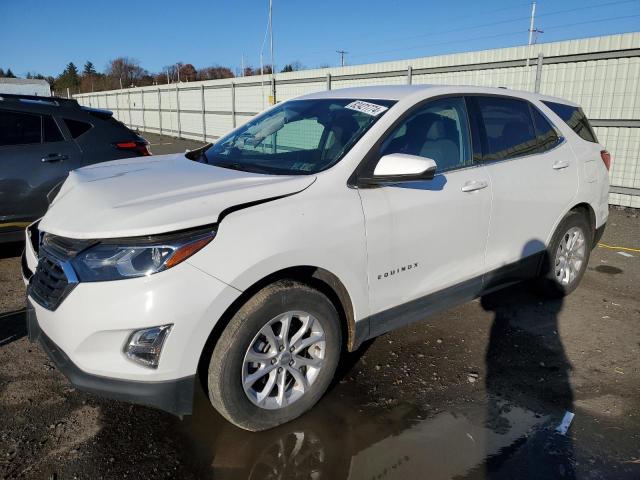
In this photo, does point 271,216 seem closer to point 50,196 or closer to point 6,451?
point 6,451

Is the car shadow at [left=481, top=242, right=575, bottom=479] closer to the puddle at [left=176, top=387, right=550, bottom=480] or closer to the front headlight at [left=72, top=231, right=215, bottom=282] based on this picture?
the puddle at [left=176, top=387, right=550, bottom=480]

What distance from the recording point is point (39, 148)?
5.07 metres

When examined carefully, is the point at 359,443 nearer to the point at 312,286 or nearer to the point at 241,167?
the point at 312,286

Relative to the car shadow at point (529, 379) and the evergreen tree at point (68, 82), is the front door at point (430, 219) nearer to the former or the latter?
the car shadow at point (529, 379)

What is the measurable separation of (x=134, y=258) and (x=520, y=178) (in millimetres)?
2795

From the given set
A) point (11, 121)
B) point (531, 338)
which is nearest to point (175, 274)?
point (531, 338)

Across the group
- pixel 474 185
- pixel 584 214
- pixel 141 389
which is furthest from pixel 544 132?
pixel 141 389

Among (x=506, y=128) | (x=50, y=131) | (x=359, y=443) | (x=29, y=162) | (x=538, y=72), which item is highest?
(x=538, y=72)

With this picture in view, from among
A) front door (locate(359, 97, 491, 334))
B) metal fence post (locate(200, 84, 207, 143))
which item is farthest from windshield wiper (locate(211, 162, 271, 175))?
metal fence post (locate(200, 84, 207, 143))

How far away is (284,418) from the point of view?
8.82 ft

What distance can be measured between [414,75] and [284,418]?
1010 centimetres

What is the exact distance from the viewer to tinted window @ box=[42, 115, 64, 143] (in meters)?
5.18

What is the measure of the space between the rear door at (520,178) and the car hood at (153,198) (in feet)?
5.28

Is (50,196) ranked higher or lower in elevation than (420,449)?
higher
